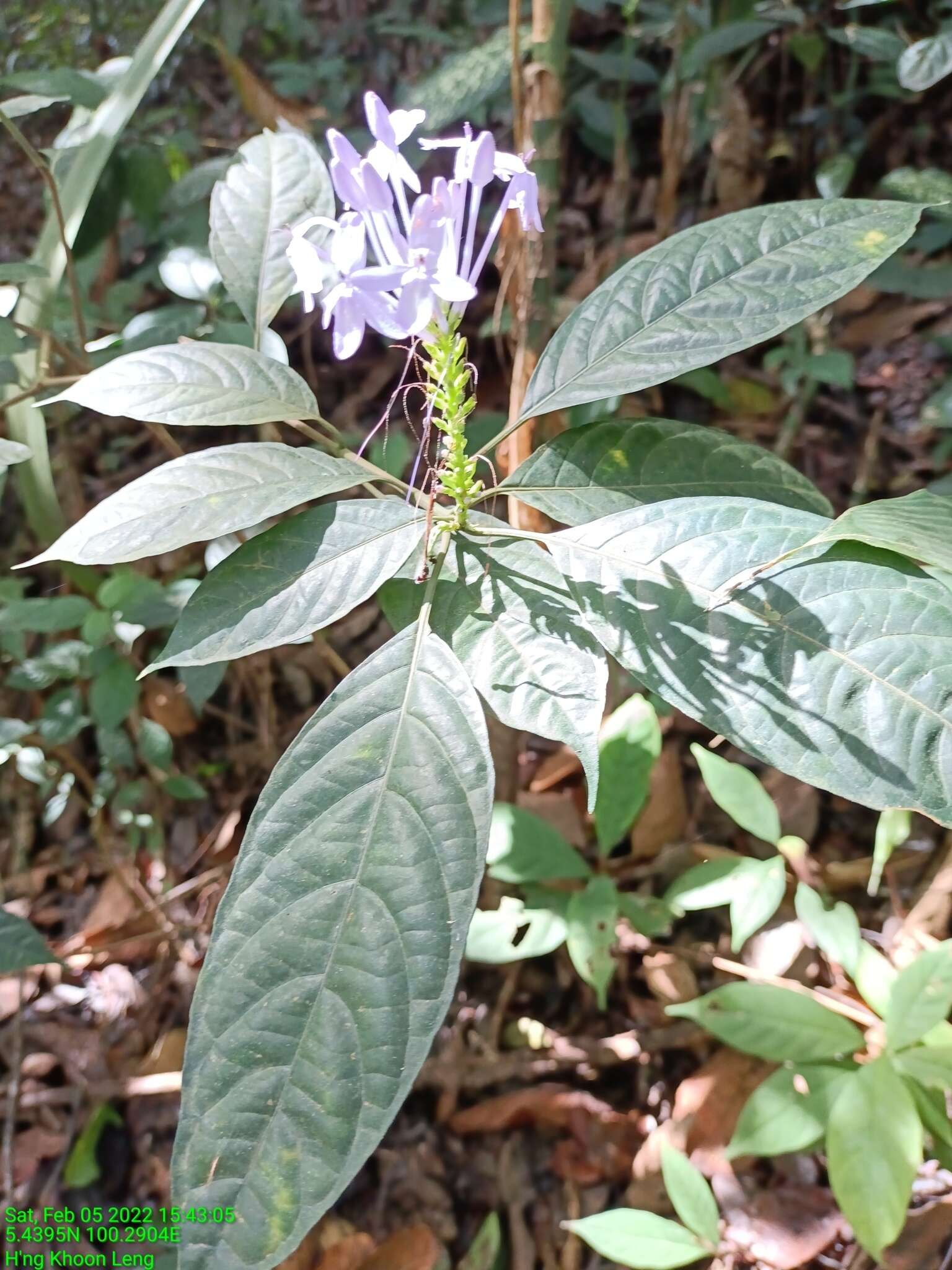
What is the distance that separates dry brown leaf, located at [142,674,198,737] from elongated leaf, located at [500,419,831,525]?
1170mm

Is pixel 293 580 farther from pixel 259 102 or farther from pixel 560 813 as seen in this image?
pixel 259 102

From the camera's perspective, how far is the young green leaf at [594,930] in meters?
1.14

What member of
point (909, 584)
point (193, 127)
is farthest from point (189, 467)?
point (193, 127)

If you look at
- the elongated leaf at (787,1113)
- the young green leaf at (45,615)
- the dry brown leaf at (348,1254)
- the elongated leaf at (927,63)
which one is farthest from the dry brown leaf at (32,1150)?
the elongated leaf at (927,63)

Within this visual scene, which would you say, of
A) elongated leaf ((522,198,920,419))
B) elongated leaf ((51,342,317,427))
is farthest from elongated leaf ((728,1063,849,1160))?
elongated leaf ((51,342,317,427))

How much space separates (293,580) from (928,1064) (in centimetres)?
87

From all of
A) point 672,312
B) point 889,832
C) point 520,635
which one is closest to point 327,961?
point 520,635

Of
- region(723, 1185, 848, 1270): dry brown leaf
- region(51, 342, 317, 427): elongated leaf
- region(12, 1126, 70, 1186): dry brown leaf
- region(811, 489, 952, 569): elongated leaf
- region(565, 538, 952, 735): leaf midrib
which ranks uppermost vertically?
region(51, 342, 317, 427): elongated leaf

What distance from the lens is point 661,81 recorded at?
195 cm

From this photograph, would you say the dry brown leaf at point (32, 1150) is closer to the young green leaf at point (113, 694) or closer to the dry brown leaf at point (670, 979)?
the young green leaf at point (113, 694)

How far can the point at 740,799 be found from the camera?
46.2 inches

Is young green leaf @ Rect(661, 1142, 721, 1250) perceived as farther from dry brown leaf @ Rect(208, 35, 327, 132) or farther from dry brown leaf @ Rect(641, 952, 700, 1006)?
dry brown leaf @ Rect(208, 35, 327, 132)

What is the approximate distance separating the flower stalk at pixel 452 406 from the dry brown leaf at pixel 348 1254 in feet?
3.41

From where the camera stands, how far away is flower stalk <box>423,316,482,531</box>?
710 millimetres
